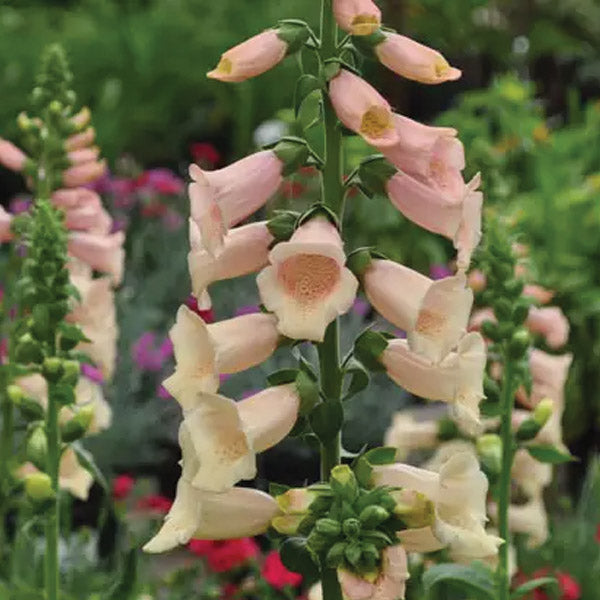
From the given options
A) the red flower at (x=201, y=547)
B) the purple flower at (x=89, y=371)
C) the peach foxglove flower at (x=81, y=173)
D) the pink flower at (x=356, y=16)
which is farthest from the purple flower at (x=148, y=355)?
the pink flower at (x=356, y=16)

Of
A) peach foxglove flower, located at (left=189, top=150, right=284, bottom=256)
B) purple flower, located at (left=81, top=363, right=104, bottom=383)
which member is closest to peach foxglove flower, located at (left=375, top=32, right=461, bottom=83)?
peach foxglove flower, located at (left=189, top=150, right=284, bottom=256)

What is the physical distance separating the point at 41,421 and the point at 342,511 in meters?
0.89

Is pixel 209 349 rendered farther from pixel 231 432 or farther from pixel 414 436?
pixel 414 436

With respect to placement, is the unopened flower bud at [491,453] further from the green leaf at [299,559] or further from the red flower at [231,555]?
the red flower at [231,555]

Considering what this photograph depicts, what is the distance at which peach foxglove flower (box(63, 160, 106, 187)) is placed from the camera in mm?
2730

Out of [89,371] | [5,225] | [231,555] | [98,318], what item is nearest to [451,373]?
[98,318]

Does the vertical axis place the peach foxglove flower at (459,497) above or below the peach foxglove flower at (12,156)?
above

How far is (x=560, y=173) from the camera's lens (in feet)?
19.2

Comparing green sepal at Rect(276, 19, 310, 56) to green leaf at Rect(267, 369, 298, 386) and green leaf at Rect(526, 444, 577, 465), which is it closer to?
green leaf at Rect(267, 369, 298, 386)

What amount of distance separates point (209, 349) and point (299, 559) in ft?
0.81

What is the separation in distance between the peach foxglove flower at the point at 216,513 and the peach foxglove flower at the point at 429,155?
0.37m

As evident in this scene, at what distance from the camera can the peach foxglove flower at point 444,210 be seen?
1.53 meters

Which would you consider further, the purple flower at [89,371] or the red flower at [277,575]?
the purple flower at [89,371]

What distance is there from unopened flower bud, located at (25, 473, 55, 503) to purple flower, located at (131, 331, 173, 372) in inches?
93.3
